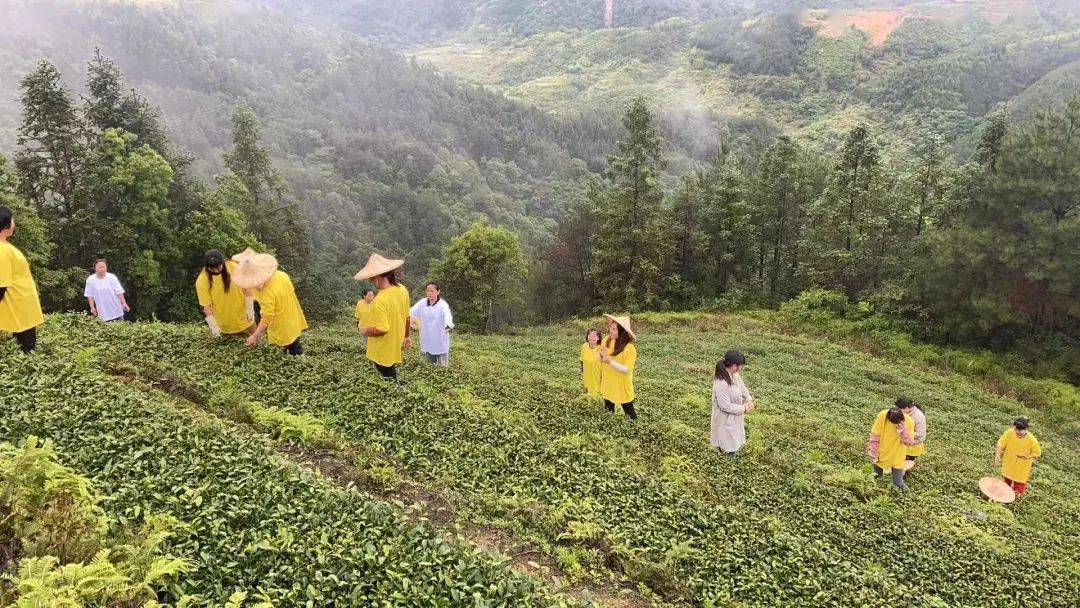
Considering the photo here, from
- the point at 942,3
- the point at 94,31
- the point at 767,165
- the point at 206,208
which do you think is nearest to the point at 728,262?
the point at 767,165

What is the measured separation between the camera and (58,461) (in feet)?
16.4

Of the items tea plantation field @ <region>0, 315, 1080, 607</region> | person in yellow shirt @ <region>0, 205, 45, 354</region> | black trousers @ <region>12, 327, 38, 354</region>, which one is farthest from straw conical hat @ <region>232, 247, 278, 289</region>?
black trousers @ <region>12, 327, 38, 354</region>

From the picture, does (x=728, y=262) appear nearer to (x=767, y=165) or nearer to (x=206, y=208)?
(x=767, y=165)

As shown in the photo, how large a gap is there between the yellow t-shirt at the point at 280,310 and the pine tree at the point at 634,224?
29.3m

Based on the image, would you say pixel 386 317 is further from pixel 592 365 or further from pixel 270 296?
pixel 592 365

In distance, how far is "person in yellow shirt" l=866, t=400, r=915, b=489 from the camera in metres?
10.5

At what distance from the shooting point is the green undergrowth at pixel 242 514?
423 centimetres

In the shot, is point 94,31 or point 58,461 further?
point 94,31

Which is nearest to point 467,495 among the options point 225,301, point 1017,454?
point 225,301

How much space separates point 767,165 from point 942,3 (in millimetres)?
193254

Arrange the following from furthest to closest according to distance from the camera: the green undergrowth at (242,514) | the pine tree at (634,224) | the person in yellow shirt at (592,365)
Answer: the pine tree at (634,224), the person in yellow shirt at (592,365), the green undergrowth at (242,514)

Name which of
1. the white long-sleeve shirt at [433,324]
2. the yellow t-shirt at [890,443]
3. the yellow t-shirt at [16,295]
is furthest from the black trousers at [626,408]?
the yellow t-shirt at [16,295]

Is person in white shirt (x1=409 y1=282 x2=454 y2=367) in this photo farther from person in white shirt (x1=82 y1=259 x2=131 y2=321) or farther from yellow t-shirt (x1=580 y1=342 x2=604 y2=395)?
person in white shirt (x1=82 y1=259 x2=131 y2=321)

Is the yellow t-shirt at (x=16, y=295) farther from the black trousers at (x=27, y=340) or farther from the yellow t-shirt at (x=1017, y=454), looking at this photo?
the yellow t-shirt at (x=1017, y=454)
